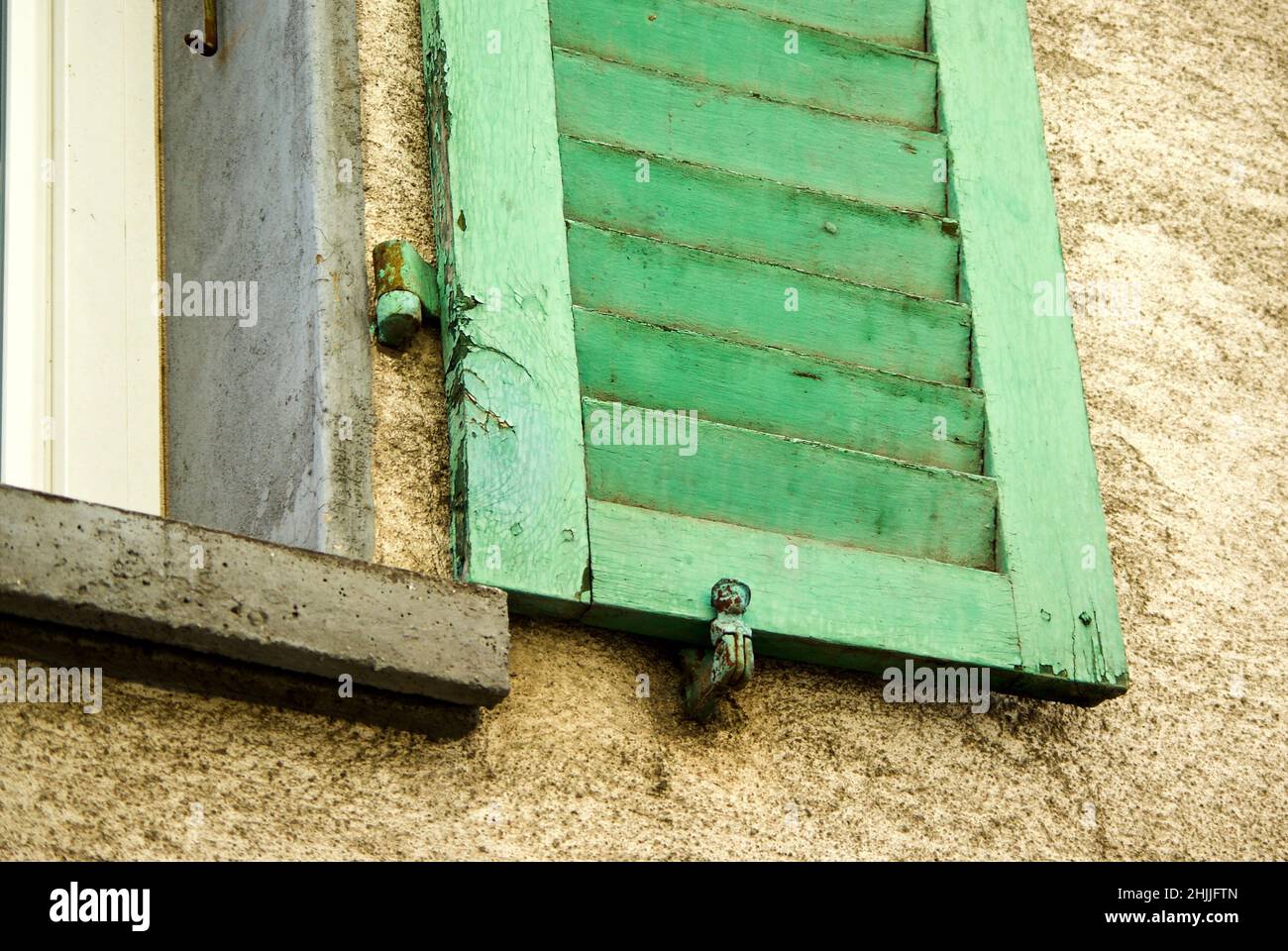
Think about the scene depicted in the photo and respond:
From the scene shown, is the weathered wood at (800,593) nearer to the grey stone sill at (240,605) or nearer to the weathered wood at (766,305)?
the grey stone sill at (240,605)

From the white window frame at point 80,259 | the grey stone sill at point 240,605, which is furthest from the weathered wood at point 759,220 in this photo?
the white window frame at point 80,259

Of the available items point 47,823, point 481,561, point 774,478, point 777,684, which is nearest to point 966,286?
point 774,478

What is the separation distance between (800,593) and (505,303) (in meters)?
0.48

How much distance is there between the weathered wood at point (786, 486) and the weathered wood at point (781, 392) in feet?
0.10

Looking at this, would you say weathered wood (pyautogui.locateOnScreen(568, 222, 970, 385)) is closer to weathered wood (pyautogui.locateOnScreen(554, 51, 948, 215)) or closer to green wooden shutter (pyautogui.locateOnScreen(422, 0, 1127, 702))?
green wooden shutter (pyautogui.locateOnScreen(422, 0, 1127, 702))

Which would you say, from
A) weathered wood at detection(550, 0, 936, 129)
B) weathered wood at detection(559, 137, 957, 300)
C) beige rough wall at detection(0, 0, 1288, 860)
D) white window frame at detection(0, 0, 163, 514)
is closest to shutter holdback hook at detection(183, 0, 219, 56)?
white window frame at detection(0, 0, 163, 514)

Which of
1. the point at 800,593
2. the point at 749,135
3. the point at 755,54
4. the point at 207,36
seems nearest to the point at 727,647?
the point at 800,593

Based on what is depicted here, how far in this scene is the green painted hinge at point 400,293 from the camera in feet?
7.16

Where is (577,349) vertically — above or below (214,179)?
below

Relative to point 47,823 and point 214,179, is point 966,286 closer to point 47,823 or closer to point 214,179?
point 214,179

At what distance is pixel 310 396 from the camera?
2.15 meters

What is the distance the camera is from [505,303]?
85.4 inches

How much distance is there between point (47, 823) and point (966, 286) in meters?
1.32

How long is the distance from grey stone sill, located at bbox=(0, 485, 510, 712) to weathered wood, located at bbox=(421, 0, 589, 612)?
10 cm
